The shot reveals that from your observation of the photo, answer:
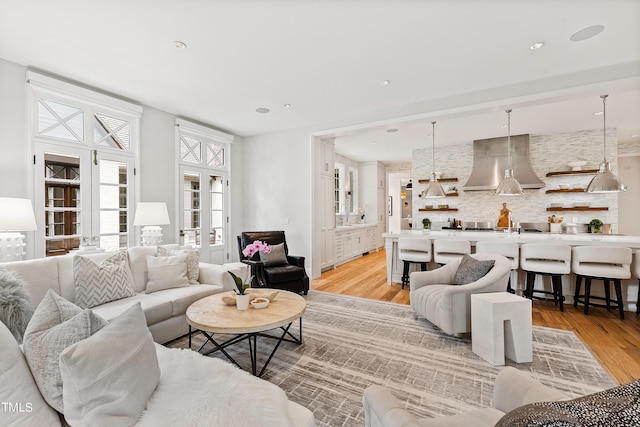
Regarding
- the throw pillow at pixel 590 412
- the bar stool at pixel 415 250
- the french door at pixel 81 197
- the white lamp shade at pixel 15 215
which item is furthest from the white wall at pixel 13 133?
the bar stool at pixel 415 250

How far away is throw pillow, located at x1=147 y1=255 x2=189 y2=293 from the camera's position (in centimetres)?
290

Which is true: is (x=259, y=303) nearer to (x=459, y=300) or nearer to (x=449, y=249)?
(x=459, y=300)

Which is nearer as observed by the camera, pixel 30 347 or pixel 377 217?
pixel 30 347

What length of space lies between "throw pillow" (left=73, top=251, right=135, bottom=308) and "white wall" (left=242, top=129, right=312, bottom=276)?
299 centimetres

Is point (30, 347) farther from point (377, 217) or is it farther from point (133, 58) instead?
point (377, 217)

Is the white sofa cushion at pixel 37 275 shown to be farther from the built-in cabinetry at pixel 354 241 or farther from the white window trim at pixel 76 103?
the built-in cabinetry at pixel 354 241

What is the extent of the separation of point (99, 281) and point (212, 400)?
2.10 metres

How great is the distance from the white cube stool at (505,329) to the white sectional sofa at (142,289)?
2.60 metres

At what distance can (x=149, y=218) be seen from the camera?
3672 mm

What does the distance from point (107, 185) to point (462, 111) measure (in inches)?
197

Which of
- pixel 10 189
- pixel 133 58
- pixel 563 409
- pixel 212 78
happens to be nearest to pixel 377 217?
pixel 212 78

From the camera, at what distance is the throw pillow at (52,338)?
1017 millimetres

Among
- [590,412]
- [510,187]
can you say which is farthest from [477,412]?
[510,187]

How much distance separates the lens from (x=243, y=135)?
19.4ft
